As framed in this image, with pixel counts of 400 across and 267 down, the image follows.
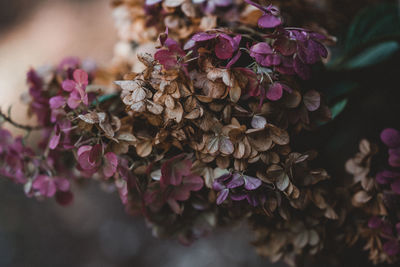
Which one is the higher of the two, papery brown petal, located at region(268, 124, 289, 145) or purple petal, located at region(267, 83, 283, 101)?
purple petal, located at region(267, 83, 283, 101)

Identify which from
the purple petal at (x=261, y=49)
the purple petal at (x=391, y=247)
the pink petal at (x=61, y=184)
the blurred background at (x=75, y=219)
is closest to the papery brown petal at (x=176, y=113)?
the purple petal at (x=261, y=49)

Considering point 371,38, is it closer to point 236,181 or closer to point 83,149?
point 236,181

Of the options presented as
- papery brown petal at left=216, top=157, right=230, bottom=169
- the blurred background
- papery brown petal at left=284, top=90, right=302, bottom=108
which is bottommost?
the blurred background

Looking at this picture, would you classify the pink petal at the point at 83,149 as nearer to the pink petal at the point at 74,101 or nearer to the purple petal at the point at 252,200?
the pink petal at the point at 74,101

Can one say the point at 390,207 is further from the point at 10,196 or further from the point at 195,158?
the point at 10,196

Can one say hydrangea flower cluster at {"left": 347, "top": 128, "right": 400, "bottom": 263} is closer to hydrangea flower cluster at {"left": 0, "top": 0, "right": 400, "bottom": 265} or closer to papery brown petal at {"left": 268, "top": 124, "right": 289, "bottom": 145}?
hydrangea flower cluster at {"left": 0, "top": 0, "right": 400, "bottom": 265}

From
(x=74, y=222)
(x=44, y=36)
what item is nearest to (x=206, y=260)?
(x=74, y=222)

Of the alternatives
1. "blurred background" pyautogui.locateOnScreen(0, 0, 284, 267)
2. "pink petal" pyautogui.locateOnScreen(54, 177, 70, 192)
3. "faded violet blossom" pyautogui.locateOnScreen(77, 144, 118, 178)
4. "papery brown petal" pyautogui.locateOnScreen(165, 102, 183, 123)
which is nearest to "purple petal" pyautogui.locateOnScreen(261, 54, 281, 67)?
"papery brown petal" pyautogui.locateOnScreen(165, 102, 183, 123)
